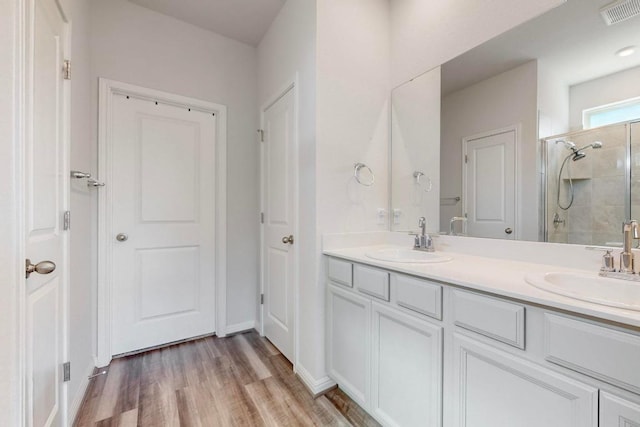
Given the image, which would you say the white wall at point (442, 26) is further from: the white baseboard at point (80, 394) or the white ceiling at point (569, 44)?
the white baseboard at point (80, 394)

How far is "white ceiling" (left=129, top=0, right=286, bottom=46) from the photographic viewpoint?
205cm

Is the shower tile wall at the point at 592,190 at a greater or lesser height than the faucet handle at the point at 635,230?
greater

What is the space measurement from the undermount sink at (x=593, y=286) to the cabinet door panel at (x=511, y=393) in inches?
10.0

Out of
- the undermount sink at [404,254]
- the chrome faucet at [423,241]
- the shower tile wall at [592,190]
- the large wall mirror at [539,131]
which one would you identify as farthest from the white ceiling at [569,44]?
the undermount sink at [404,254]

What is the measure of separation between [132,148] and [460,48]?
7.67 feet

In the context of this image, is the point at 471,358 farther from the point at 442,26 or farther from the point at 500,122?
the point at 442,26

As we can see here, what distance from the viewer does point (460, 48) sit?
1577 mm

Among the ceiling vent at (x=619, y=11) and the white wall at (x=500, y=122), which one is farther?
the white wall at (x=500, y=122)

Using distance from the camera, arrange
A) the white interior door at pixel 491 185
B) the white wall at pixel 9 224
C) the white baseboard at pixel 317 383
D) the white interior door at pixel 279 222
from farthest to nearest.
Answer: the white interior door at pixel 279 222 < the white baseboard at pixel 317 383 < the white interior door at pixel 491 185 < the white wall at pixel 9 224

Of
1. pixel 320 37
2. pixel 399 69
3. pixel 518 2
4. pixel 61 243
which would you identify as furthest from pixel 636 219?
pixel 61 243

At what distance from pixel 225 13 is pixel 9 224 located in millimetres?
2078

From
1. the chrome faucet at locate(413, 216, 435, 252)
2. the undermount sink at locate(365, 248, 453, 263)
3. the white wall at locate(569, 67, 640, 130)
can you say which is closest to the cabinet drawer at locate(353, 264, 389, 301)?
the undermount sink at locate(365, 248, 453, 263)

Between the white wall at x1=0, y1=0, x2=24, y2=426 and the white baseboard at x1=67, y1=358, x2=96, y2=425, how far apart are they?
746 millimetres

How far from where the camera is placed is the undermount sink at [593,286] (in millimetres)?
887
